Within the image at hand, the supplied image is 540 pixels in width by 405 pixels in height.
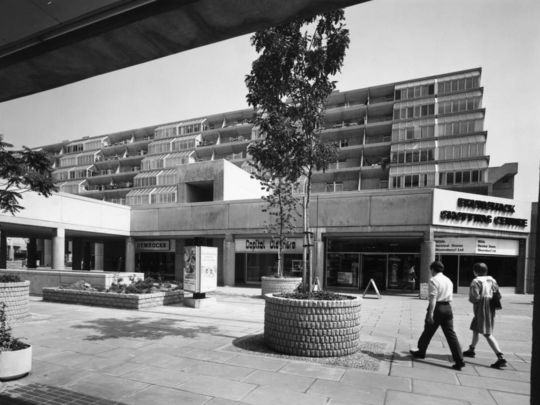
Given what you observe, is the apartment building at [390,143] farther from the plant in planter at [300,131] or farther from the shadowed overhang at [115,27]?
the shadowed overhang at [115,27]

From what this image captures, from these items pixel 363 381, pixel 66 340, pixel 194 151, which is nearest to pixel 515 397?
pixel 363 381

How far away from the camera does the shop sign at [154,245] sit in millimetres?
27156

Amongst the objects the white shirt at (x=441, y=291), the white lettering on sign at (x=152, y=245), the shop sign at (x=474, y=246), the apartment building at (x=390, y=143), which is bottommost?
the white lettering on sign at (x=152, y=245)

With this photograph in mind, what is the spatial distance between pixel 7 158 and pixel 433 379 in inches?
332

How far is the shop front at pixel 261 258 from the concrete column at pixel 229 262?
65 cm

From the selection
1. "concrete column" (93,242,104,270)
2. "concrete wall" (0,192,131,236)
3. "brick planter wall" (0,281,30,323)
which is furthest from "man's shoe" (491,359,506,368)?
"concrete column" (93,242,104,270)

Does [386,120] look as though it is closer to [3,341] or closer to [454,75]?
[454,75]

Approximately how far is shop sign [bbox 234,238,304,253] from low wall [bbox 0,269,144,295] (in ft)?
27.8

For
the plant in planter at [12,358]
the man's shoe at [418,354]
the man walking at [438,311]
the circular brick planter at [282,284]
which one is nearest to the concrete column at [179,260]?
the circular brick planter at [282,284]

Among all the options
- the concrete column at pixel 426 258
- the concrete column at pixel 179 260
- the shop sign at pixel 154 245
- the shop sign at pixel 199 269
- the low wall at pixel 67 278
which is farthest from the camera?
the shop sign at pixel 154 245

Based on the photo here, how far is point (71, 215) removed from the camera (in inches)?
906

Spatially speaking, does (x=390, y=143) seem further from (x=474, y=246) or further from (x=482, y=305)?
(x=482, y=305)

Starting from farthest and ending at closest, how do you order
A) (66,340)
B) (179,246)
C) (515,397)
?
(179,246), (66,340), (515,397)

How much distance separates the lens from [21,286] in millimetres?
10047
